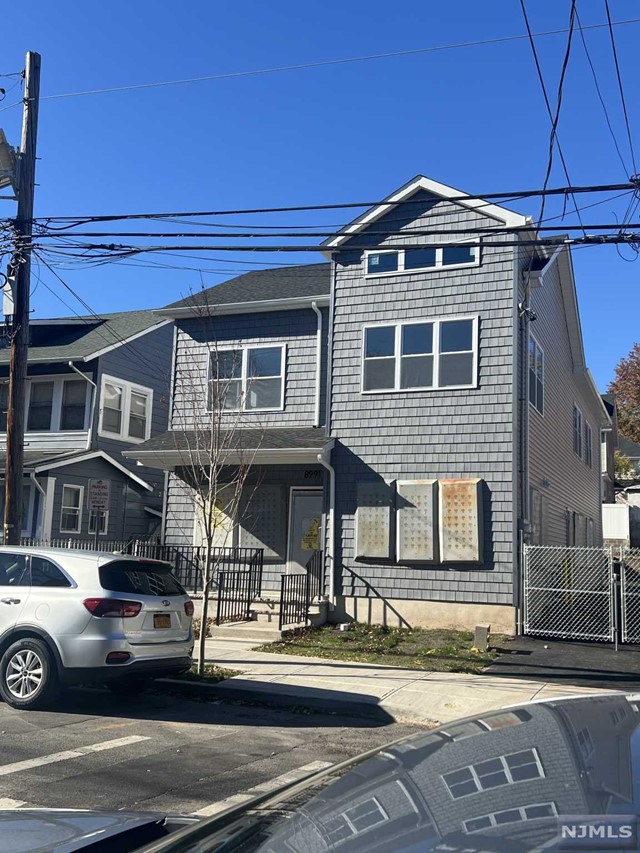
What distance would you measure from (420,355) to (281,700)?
842 cm

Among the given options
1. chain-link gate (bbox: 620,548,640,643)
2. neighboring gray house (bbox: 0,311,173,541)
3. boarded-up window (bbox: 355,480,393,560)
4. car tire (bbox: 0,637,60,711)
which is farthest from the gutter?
car tire (bbox: 0,637,60,711)

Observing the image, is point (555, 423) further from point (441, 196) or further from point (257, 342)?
point (257, 342)

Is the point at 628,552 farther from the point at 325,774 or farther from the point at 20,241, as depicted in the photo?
the point at 325,774

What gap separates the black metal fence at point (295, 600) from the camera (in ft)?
50.0

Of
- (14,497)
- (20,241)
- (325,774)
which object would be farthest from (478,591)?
(325,774)

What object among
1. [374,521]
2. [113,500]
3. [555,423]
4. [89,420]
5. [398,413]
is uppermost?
[89,420]

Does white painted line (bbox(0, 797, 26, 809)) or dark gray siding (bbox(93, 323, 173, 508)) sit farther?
dark gray siding (bbox(93, 323, 173, 508))

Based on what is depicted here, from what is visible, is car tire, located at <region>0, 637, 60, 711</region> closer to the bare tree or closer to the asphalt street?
the asphalt street

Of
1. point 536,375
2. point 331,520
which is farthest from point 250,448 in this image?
point 536,375

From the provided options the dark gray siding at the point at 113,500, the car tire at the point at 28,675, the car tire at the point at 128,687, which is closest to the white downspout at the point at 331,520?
the car tire at the point at 128,687

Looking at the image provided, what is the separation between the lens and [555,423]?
797 inches

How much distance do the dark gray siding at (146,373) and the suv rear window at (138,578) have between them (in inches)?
581

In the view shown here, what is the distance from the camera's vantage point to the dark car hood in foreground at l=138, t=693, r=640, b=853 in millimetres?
1620

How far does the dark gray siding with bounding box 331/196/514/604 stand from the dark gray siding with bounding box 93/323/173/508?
30.3 ft
